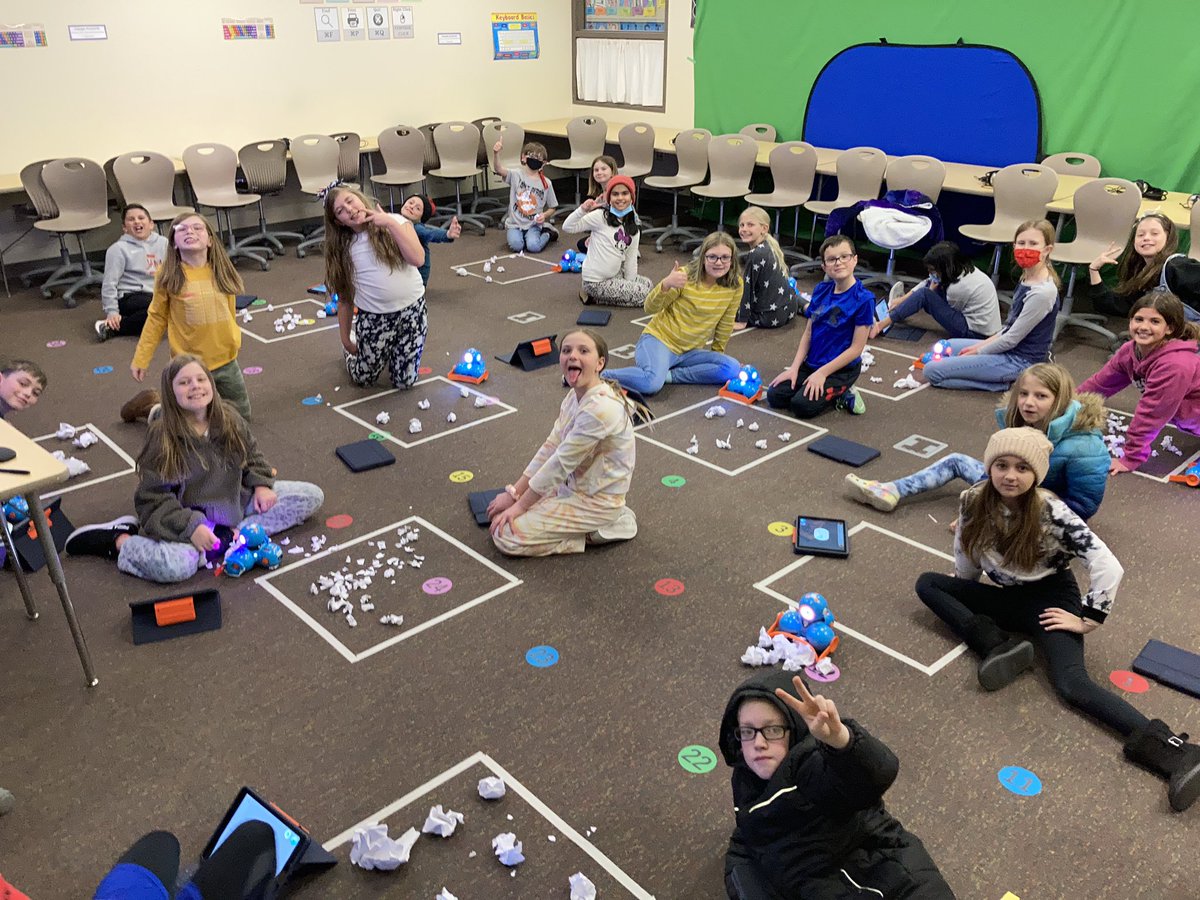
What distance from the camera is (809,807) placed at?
2018 mm

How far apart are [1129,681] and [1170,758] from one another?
1.43 feet

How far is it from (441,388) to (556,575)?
2.10 meters

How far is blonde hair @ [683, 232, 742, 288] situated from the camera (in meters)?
5.12

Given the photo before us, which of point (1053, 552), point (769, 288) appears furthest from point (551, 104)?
point (1053, 552)

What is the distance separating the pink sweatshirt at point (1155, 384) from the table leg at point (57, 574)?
14.0ft

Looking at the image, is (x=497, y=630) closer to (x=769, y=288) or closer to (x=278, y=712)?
(x=278, y=712)

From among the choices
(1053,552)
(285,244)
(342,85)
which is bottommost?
(285,244)

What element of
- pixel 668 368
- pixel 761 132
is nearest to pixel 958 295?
pixel 668 368

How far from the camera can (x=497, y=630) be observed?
3.28 metres

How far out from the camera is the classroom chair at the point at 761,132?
8.87 m

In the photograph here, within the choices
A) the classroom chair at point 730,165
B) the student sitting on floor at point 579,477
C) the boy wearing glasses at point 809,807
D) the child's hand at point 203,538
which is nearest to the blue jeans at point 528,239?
the classroom chair at point 730,165

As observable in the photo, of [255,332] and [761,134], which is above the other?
[761,134]

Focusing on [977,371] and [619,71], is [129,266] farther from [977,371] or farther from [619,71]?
[619,71]

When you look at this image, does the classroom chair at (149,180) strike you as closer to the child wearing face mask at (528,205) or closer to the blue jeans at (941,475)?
the child wearing face mask at (528,205)
